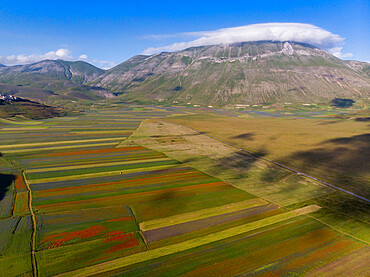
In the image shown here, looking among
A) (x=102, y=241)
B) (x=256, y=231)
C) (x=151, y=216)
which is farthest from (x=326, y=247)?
(x=102, y=241)

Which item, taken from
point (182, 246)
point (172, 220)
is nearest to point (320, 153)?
point (172, 220)

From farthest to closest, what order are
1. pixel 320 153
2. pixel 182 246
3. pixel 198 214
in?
pixel 320 153
pixel 198 214
pixel 182 246

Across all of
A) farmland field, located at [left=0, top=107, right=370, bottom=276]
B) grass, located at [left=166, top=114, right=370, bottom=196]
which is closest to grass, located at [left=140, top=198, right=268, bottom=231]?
farmland field, located at [left=0, top=107, right=370, bottom=276]

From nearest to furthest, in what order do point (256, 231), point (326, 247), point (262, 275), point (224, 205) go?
point (262, 275) < point (326, 247) < point (256, 231) < point (224, 205)

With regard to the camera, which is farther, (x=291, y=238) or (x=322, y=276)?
(x=291, y=238)

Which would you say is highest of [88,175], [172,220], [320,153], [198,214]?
[88,175]

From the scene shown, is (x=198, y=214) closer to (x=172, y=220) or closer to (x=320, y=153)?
(x=172, y=220)

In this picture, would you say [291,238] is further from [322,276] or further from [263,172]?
[263,172]
